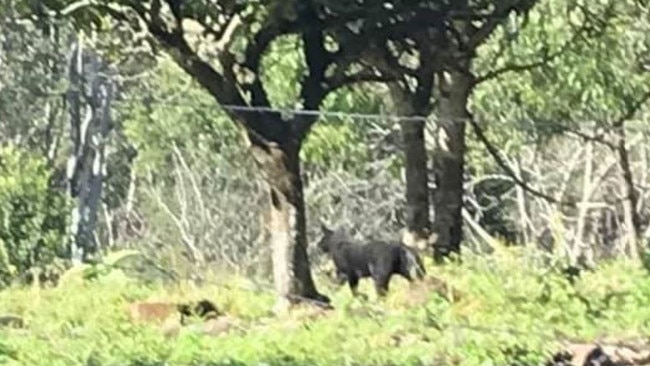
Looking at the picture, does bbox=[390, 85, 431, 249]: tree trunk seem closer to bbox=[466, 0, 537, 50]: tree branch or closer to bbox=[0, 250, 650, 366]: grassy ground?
bbox=[0, 250, 650, 366]: grassy ground

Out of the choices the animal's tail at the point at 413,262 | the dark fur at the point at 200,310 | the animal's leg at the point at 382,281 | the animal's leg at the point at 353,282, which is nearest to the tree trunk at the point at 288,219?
the dark fur at the point at 200,310

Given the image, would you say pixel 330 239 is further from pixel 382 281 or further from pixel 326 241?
pixel 382 281

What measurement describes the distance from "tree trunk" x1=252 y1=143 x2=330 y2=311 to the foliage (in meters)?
2.34

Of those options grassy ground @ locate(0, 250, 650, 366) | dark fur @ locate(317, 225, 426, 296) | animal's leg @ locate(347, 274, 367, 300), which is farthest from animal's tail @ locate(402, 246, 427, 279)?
animal's leg @ locate(347, 274, 367, 300)

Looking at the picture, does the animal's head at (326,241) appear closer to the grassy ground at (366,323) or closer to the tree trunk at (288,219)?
the grassy ground at (366,323)

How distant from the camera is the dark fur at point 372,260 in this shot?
908cm

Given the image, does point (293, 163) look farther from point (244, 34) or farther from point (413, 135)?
point (413, 135)

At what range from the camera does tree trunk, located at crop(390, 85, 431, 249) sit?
10.1m

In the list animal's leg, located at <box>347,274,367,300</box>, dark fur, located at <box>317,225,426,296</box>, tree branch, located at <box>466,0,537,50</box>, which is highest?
tree branch, located at <box>466,0,537,50</box>

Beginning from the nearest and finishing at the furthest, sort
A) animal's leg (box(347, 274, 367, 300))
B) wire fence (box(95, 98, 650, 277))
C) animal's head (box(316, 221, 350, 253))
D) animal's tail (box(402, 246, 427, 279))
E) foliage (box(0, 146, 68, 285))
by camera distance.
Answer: animal's tail (box(402, 246, 427, 279)) < animal's leg (box(347, 274, 367, 300)) < animal's head (box(316, 221, 350, 253)) < foliage (box(0, 146, 68, 285)) < wire fence (box(95, 98, 650, 277))

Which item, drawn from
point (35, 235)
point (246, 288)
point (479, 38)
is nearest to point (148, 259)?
point (35, 235)

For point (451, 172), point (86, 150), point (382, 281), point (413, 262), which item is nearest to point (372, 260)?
point (382, 281)

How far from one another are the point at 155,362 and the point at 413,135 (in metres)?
4.38

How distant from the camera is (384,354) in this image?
21.0 feet
